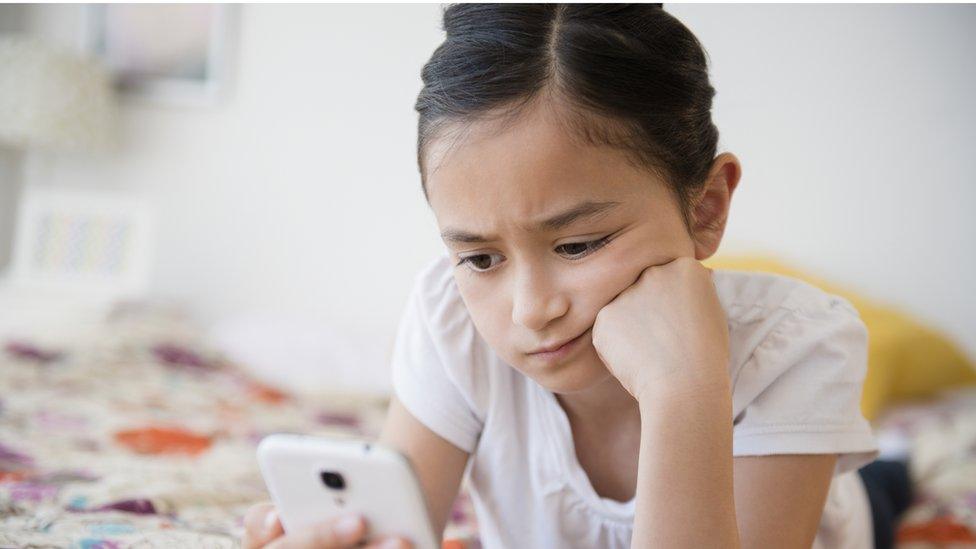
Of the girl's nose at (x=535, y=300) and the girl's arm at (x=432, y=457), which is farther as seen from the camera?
the girl's arm at (x=432, y=457)

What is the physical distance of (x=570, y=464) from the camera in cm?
90

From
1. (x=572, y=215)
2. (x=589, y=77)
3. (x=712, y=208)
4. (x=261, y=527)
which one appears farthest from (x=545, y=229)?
(x=261, y=527)

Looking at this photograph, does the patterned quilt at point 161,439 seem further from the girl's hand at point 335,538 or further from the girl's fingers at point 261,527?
the girl's hand at point 335,538

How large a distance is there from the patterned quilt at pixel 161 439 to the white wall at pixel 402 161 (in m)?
0.39

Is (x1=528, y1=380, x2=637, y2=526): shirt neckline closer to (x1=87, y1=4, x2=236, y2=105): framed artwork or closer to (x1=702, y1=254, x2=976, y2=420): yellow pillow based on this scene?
(x1=702, y1=254, x2=976, y2=420): yellow pillow

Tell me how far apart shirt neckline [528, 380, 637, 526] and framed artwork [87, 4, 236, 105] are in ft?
7.79

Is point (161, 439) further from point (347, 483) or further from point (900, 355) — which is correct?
point (900, 355)

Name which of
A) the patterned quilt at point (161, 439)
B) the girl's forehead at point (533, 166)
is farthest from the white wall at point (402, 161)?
the girl's forehead at point (533, 166)

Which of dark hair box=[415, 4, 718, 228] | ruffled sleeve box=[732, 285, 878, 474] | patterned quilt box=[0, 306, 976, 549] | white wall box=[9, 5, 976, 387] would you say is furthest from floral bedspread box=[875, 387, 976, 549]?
dark hair box=[415, 4, 718, 228]

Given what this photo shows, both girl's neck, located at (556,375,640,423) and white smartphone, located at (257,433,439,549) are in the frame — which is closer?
white smartphone, located at (257,433,439,549)

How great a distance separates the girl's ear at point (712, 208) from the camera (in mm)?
838

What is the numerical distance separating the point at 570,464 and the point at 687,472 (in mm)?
248

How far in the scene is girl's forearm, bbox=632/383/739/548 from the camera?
2.16 ft

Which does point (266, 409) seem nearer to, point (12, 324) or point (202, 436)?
point (202, 436)
